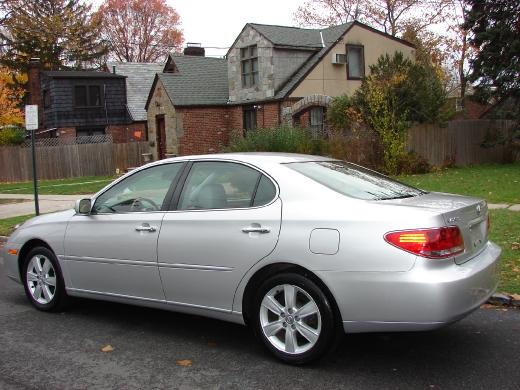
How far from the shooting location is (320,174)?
15.5 feet

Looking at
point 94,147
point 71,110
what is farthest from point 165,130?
point 71,110

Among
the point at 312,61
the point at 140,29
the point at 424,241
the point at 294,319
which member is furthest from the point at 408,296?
the point at 140,29

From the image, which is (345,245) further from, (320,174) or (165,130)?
(165,130)

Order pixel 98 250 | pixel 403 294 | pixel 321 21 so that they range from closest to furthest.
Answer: pixel 403 294
pixel 98 250
pixel 321 21

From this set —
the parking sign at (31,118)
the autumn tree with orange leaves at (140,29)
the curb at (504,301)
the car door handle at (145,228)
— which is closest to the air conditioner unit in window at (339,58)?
the parking sign at (31,118)

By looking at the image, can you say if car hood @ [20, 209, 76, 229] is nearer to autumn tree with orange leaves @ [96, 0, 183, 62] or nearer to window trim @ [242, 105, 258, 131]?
window trim @ [242, 105, 258, 131]

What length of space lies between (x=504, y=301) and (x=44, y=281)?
4.61 meters

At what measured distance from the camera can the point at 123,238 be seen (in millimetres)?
5164

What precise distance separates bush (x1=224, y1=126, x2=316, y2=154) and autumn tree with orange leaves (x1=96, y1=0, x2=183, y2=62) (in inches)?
1615

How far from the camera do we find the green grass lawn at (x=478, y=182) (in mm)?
12375

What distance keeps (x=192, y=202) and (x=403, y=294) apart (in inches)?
77.7

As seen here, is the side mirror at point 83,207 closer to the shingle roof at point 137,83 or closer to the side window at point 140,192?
the side window at point 140,192

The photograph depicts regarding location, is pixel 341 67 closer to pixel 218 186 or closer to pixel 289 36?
pixel 289 36

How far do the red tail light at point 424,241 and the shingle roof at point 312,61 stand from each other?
870 inches
